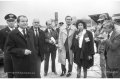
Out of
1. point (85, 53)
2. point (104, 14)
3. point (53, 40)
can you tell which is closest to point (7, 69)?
point (53, 40)

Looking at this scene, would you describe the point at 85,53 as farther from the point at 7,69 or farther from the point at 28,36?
the point at 7,69

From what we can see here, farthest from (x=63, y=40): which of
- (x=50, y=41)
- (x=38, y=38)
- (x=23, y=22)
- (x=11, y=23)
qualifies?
(x=23, y=22)

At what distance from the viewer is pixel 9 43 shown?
1923mm

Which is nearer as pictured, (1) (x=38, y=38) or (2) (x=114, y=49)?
(2) (x=114, y=49)

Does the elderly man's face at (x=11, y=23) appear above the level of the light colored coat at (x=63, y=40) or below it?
above

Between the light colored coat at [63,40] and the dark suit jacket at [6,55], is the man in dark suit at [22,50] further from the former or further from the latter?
the light colored coat at [63,40]

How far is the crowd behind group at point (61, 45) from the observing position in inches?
75.7

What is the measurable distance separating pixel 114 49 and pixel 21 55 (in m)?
1.11

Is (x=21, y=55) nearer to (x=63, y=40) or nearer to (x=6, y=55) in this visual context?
(x=6, y=55)

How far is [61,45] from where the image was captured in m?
3.09

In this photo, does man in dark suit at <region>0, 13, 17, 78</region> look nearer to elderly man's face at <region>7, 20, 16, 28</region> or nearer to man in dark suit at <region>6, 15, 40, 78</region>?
elderly man's face at <region>7, 20, 16, 28</region>

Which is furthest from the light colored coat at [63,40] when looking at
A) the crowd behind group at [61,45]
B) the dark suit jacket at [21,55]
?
the dark suit jacket at [21,55]

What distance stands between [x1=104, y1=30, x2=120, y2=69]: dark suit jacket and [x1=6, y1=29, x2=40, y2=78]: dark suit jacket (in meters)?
0.95

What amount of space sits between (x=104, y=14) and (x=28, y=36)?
1286mm
